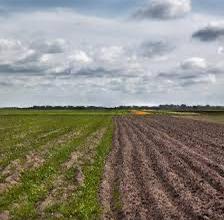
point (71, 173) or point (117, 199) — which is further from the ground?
point (71, 173)

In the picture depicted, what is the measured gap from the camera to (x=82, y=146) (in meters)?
35.8

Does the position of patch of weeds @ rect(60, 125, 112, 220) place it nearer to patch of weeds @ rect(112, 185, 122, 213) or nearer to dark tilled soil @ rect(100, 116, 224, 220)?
dark tilled soil @ rect(100, 116, 224, 220)

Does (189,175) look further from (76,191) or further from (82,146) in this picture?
(82,146)

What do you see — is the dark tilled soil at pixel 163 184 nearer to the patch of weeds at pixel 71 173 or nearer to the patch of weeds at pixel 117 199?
the patch of weeds at pixel 117 199

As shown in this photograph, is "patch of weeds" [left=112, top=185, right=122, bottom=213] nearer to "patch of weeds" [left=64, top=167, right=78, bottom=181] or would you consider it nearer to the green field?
the green field

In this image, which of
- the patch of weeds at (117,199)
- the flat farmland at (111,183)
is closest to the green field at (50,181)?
the flat farmland at (111,183)

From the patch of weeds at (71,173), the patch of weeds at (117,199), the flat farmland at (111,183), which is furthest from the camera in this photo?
the patch of weeds at (71,173)

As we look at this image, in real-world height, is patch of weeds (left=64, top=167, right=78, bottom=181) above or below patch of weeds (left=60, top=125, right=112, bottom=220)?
above

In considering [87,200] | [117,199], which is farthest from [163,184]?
[87,200]

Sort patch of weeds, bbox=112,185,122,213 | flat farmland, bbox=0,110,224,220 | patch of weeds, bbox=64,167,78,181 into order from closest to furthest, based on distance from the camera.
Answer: flat farmland, bbox=0,110,224,220 → patch of weeds, bbox=112,185,122,213 → patch of weeds, bbox=64,167,78,181

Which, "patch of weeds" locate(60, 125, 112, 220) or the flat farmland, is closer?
"patch of weeds" locate(60, 125, 112, 220)

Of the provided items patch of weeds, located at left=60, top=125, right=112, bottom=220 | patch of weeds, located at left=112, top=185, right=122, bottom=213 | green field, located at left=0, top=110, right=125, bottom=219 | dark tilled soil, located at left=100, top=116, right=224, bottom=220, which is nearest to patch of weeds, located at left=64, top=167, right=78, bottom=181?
green field, located at left=0, top=110, right=125, bottom=219

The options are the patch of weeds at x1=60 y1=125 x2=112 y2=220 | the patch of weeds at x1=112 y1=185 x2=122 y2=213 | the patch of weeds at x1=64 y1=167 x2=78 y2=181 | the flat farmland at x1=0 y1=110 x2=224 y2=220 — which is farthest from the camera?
the patch of weeds at x1=64 y1=167 x2=78 y2=181

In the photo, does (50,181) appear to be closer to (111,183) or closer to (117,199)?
(111,183)
